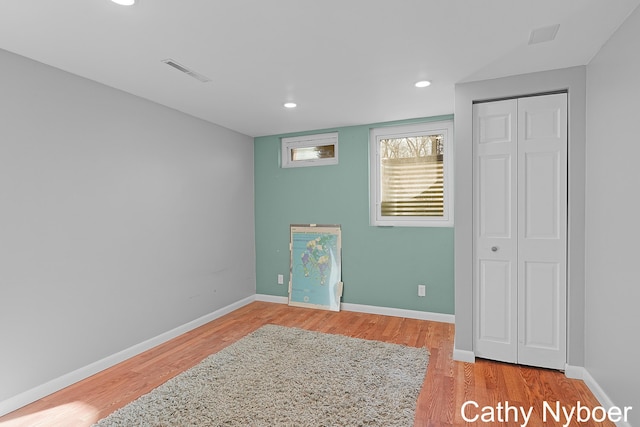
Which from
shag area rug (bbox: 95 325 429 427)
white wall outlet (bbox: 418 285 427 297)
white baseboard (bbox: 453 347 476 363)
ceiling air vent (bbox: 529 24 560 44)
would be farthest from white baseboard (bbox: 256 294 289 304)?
ceiling air vent (bbox: 529 24 560 44)

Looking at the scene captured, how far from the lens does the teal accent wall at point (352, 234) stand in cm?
385

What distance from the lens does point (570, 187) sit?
248 centimetres

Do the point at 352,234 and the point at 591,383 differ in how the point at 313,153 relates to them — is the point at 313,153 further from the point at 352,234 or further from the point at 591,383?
the point at 591,383

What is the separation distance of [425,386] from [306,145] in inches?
128

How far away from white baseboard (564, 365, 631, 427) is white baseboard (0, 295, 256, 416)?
3.55 meters

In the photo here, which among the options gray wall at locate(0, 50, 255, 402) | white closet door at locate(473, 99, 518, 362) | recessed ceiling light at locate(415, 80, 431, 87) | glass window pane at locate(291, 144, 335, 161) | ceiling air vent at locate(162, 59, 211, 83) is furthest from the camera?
glass window pane at locate(291, 144, 335, 161)

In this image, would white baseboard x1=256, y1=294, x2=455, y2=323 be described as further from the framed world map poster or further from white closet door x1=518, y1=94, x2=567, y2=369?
white closet door x1=518, y1=94, x2=567, y2=369

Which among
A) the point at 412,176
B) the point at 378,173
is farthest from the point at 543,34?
the point at 378,173

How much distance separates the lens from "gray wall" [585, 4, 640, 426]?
1775 millimetres

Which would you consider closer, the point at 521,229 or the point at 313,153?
the point at 521,229

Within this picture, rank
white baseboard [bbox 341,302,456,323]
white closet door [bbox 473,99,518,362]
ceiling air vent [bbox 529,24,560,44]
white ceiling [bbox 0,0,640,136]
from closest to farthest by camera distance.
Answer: white ceiling [bbox 0,0,640,136] < ceiling air vent [bbox 529,24,560,44] < white closet door [bbox 473,99,518,362] < white baseboard [bbox 341,302,456,323]

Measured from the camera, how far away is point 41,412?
215 cm

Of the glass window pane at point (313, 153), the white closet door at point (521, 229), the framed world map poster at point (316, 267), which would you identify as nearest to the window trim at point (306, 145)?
the glass window pane at point (313, 153)

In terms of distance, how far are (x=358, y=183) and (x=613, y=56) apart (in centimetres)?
262
